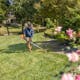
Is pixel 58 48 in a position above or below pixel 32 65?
below

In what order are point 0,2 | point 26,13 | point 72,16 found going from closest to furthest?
point 72,16 → point 26,13 → point 0,2

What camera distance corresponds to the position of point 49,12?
63.5 feet

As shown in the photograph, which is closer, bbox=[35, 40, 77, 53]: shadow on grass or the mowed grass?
the mowed grass

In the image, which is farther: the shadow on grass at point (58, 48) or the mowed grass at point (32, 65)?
the shadow on grass at point (58, 48)

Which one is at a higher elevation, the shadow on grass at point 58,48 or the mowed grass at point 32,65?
the mowed grass at point 32,65

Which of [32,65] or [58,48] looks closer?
[32,65]

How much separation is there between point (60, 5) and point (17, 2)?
1873 centimetres

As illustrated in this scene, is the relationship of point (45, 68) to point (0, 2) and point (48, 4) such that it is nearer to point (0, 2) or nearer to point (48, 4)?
point (48, 4)

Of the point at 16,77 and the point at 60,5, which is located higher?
the point at 60,5

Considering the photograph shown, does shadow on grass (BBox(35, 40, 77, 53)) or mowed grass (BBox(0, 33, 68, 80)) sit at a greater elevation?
mowed grass (BBox(0, 33, 68, 80))

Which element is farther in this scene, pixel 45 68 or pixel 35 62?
pixel 35 62

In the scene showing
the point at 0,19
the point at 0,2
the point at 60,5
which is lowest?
the point at 0,19

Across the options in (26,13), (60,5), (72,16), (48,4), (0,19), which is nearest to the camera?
(72,16)

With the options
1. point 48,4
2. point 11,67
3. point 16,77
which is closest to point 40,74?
point 16,77
